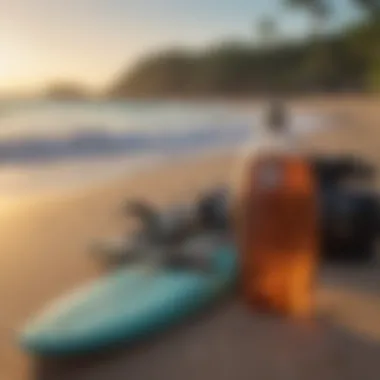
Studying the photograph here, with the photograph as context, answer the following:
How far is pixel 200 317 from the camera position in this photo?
2.34 ft

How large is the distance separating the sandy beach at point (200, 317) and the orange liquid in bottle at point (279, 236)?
2 cm

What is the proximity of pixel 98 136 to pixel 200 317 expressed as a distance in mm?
212

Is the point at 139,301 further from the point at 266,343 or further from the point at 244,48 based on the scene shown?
the point at 244,48

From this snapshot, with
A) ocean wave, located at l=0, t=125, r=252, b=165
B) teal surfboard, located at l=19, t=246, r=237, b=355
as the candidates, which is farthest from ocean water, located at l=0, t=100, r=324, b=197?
teal surfboard, located at l=19, t=246, r=237, b=355

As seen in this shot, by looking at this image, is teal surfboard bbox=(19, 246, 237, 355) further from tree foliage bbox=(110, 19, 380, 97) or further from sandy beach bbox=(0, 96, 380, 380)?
tree foliage bbox=(110, 19, 380, 97)

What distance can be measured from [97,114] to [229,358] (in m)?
0.28

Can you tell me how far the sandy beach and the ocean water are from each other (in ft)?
0.05

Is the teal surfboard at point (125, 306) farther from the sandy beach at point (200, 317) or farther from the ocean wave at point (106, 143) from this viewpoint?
the ocean wave at point (106, 143)

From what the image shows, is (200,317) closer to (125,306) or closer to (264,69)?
(125,306)

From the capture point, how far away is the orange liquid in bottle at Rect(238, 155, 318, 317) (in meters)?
0.74

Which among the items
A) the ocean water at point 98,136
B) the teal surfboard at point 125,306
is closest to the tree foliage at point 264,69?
the ocean water at point 98,136

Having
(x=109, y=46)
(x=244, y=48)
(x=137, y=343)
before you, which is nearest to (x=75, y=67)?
(x=109, y=46)

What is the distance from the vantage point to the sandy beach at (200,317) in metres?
0.64

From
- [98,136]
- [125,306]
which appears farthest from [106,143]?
[125,306]
